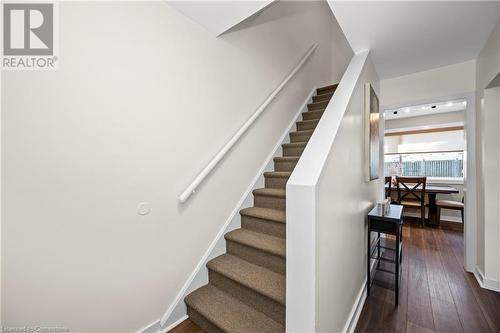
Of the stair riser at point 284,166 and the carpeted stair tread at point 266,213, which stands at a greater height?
the stair riser at point 284,166

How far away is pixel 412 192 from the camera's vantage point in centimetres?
434

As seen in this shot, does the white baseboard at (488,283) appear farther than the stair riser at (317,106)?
No

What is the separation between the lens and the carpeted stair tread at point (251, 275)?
4.49 ft

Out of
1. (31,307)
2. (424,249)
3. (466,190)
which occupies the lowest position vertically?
(424,249)

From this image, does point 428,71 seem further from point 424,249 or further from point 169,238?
point 169,238

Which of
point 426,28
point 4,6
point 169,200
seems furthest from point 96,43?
point 426,28

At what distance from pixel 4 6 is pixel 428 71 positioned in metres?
3.80

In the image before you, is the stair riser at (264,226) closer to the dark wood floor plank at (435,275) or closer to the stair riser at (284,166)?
the stair riser at (284,166)

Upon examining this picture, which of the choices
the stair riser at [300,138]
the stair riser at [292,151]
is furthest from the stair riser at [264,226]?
the stair riser at [300,138]

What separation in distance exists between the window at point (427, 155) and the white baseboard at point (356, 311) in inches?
178

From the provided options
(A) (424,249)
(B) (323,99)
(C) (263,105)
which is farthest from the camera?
(B) (323,99)

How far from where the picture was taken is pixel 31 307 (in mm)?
985

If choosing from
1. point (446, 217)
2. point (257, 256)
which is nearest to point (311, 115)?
point (257, 256)

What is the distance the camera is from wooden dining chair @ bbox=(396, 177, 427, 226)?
4.20 meters
